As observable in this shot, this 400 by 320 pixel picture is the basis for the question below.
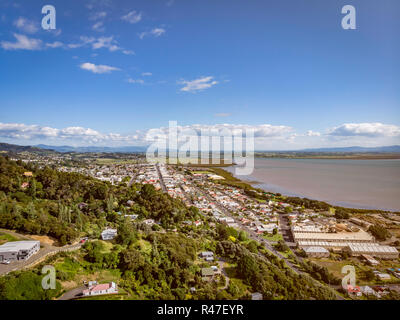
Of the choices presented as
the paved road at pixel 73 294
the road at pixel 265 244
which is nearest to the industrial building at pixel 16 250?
the paved road at pixel 73 294

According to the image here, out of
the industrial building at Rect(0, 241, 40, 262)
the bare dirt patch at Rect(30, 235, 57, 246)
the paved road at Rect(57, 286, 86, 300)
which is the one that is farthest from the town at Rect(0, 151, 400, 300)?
the bare dirt patch at Rect(30, 235, 57, 246)

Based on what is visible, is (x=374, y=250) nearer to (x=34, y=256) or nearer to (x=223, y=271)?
(x=223, y=271)

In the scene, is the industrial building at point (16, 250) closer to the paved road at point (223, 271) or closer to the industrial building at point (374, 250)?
the paved road at point (223, 271)

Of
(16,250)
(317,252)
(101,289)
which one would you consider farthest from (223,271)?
(16,250)

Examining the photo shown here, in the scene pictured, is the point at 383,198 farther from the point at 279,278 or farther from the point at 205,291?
the point at 205,291

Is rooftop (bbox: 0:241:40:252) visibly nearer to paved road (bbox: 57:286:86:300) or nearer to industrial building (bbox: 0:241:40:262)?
industrial building (bbox: 0:241:40:262)

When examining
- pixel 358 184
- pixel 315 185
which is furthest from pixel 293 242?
pixel 358 184
